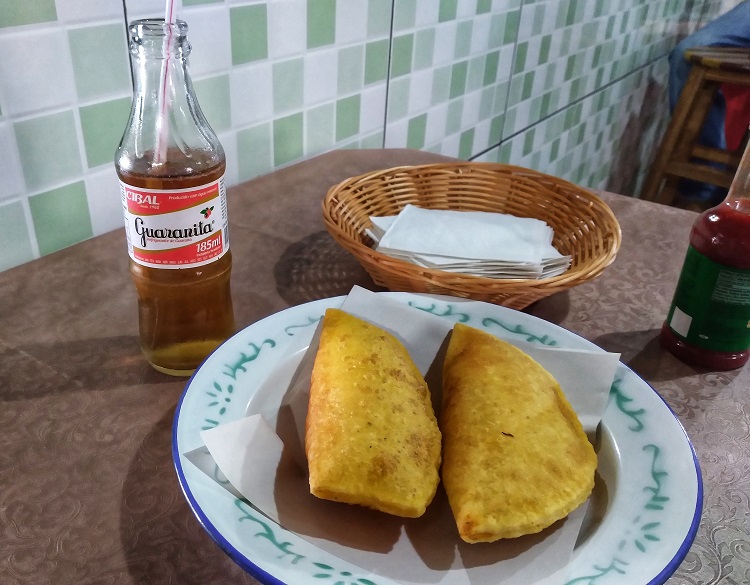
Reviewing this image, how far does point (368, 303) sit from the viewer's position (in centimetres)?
56

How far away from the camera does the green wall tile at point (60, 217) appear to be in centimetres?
72

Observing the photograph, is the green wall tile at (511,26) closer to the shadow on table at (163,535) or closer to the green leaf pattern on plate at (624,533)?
the green leaf pattern on plate at (624,533)

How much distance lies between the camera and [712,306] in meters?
0.56

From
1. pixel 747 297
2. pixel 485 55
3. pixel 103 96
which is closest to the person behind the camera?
pixel 747 297

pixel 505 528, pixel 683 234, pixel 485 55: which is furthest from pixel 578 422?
pixel 485 55

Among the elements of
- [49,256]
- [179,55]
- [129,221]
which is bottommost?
[49,256]

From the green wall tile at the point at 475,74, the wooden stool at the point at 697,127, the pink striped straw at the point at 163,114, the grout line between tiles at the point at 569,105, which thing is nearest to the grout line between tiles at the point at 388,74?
the green wall tile at the point at 475,74

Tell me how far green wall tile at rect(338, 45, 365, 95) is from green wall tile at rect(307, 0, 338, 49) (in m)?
0.05

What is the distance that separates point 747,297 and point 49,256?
2.33 feet

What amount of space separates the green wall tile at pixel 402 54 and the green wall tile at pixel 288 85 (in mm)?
252

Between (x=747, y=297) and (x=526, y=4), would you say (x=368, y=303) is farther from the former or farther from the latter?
(x=526, y=4)

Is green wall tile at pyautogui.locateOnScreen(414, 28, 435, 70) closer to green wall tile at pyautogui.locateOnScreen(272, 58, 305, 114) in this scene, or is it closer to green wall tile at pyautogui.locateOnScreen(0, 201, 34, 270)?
green wall tile at pyautogui.locateOnScreen(272, 58, 305, 114)

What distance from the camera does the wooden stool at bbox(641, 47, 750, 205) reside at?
2131mm

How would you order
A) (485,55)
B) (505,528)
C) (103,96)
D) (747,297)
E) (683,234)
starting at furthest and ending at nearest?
(485,55) → (683,234) → (103,96) → (747,297) → (505,528)
